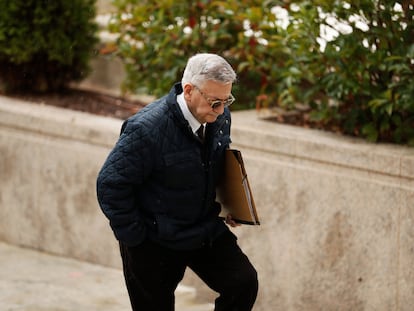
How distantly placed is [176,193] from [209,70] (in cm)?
57

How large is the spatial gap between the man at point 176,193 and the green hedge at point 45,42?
3246 mm

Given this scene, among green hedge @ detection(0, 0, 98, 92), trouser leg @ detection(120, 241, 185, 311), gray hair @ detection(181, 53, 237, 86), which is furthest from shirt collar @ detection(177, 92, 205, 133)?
green hedge @ detection(0, 0, 98, 92)

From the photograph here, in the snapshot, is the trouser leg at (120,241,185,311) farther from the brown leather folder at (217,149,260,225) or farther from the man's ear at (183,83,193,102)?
the man's ear at (183,83,193,102)

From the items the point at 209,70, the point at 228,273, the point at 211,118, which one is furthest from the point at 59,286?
the point at 209,70

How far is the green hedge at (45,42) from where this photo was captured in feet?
24.6

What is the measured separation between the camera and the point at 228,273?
4.64 metres

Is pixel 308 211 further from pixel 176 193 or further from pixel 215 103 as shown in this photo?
pixel 215 103

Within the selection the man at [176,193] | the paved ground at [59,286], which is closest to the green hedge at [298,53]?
the paved ground at [59,286]

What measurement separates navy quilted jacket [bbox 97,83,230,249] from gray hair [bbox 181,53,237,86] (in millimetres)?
180

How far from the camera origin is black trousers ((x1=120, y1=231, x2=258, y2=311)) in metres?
4.57

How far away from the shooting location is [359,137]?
607 cm

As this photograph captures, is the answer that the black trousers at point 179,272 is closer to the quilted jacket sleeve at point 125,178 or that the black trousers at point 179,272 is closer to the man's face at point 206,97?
the quilted jacket sleeve at point 125,178

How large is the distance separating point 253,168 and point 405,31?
1.19m

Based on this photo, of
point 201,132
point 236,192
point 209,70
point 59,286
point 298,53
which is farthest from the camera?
point 59,286
